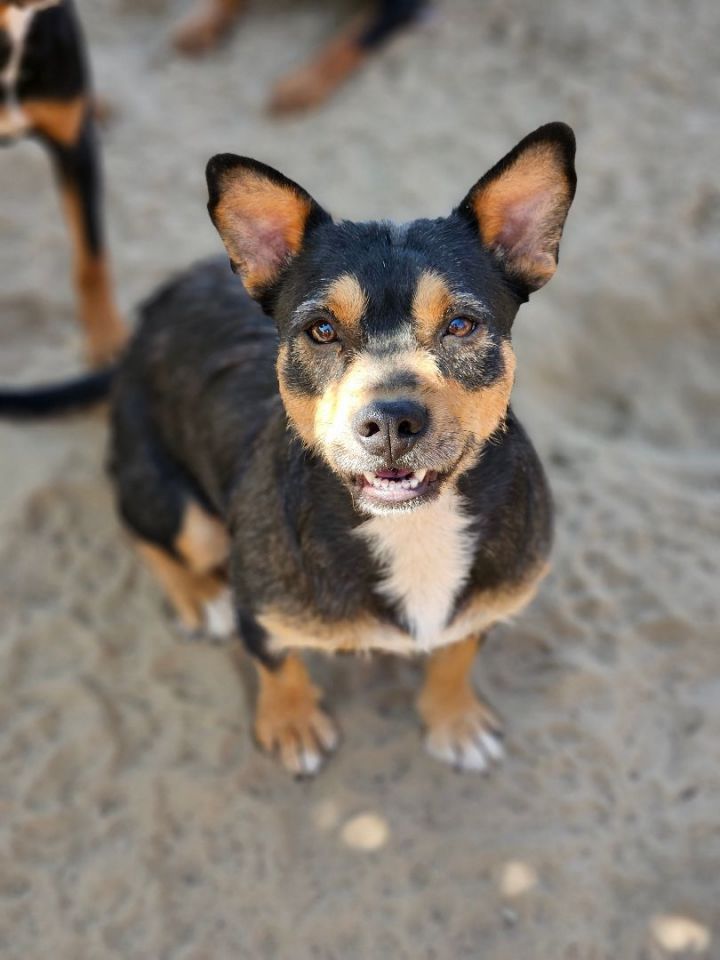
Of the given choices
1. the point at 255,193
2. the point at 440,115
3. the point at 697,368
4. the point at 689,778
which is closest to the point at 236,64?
the point at 440,115

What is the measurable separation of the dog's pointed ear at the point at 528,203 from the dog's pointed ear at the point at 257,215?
0.47 metres

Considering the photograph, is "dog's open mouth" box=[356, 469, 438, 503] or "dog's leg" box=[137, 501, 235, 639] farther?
"dog's leg" box=[137, 501, 235, 639]

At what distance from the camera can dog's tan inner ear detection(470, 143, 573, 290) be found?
2.79 m

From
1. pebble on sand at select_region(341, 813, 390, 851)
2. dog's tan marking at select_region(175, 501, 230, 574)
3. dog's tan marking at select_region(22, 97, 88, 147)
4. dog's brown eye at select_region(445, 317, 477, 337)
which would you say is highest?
dog's brown eye at select_region(445, 317, 477, 337)

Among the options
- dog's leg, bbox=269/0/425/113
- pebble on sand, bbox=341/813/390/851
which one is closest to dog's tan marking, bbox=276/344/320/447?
pebble on sand, bbox=341/813/390/851

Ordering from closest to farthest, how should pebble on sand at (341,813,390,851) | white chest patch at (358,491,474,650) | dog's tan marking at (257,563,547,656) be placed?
white chest patch at (358,491,474,650) < dog's tan marking at (257,563,547,656) < pebble on sand at (341,813,390,851)

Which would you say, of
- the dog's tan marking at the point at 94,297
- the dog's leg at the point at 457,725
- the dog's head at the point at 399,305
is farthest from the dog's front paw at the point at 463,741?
the dog's tan marking at the point at 94,297

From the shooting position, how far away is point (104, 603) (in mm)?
4426

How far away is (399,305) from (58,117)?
2730 mm

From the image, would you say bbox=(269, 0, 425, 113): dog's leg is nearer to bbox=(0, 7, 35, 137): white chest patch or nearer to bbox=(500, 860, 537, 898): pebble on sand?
bbox=(0, 7, 35, 137): white chest patch

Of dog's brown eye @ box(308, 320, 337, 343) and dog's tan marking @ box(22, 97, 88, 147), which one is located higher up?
dog's brown eye @ box(308, 320, 337, 343)

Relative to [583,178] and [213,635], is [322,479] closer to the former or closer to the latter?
[213,635]

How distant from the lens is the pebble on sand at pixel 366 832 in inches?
145

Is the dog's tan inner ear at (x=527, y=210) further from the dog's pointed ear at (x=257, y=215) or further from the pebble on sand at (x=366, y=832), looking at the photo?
the pebble on sand at (x=366, y=832)
